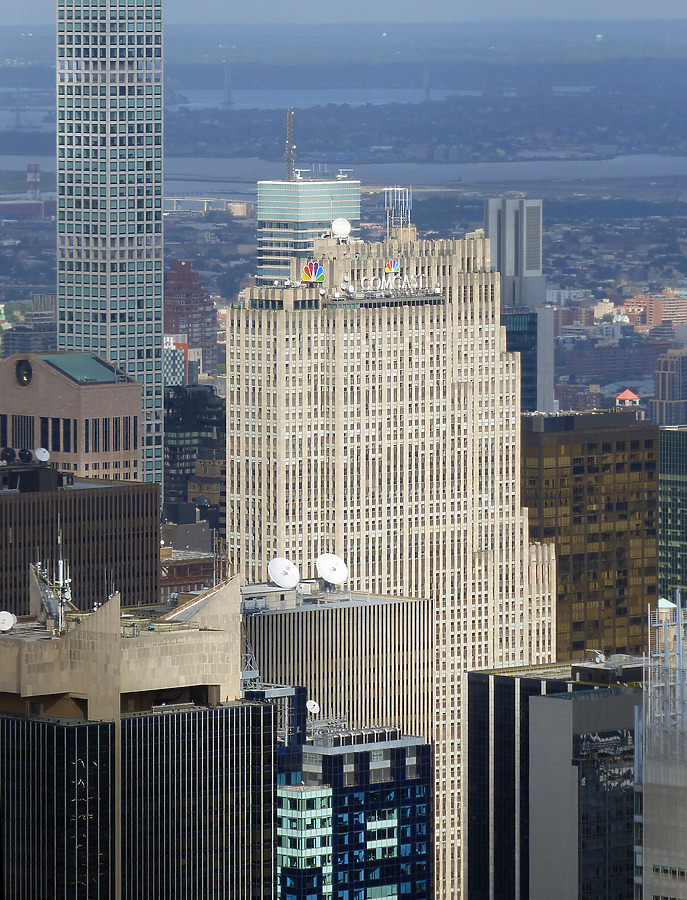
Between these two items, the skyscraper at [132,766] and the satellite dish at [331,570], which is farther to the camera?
the satellite dish at [331,570]

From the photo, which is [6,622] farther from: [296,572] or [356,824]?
[296,572]


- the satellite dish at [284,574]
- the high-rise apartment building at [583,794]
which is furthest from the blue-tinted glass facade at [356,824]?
the satellite dish at [284,574]

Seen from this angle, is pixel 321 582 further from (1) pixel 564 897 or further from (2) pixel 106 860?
(2) pixel 106 860

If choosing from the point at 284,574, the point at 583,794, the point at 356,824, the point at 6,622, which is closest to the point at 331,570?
the point at 284,574

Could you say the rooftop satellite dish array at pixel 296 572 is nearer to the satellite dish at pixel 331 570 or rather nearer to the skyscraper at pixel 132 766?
the satellite dish at pixel 331 570

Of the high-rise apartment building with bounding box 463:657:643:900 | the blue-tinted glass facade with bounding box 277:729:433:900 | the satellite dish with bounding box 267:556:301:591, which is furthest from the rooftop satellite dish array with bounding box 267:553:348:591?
the blue-tinted glass facade with bounding box 277:729:433:900

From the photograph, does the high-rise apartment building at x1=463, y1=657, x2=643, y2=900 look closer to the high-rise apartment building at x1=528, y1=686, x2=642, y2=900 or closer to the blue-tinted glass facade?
the high-rise apartment building at x1=528, y1=686, x2=642, y2=900

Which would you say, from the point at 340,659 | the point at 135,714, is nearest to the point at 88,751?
the point at 135,714
